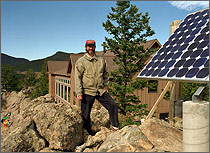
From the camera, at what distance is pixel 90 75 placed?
490 cm

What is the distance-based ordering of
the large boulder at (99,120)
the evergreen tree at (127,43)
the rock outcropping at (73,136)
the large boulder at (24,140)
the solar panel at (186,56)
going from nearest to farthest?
the solar panel at (186,56), the rock outcropping at (73,136), the large boulder at (24,140), the large boulder at (99,120), the evergreen tree at (127,43)

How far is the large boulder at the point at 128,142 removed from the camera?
4016mm

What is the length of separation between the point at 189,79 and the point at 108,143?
2.46 m

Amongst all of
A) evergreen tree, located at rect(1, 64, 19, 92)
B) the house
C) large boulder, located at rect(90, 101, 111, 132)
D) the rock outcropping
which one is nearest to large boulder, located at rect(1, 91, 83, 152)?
the rock outcropping

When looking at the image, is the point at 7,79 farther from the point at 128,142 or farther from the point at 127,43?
the point at 128,142

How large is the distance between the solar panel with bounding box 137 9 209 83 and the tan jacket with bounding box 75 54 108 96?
136 centimetres

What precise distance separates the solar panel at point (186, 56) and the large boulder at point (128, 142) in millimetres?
1568

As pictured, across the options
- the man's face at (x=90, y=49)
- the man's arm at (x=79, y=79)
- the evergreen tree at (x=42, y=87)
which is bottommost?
the evergreen tree at (x=42, y=87)

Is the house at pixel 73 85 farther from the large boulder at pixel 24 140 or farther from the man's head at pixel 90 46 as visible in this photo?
the large boulder at pixel 24 140

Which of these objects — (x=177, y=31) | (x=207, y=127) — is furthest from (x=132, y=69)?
(x=207, y=127)

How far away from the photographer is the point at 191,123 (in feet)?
11.4

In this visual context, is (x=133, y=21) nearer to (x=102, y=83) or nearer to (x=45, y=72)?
(x=102, y=83)

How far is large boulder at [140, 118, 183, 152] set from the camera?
410cm

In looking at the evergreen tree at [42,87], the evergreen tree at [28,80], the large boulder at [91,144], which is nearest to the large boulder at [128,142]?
the large boulder at [91,144]
